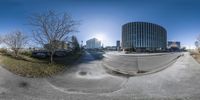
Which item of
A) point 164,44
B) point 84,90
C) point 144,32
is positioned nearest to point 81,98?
point 84,90

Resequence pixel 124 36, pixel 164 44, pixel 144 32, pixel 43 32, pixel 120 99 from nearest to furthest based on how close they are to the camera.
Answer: pixel 120 99 → pixel 43 32 → pixel 144 32 → pixel 124 36 → pixel 164 44

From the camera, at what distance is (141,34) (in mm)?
91438

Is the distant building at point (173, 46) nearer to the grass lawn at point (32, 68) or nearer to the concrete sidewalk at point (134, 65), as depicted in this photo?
the concrete sidewalk at point (134, 65)

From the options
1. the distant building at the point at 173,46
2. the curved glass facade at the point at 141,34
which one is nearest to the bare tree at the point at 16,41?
the curved glass facade at the point at 141,34

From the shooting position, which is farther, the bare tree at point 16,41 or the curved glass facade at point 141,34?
the curved glass facade at point 141,34

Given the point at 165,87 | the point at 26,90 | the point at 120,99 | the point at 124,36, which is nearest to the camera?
the point at 120,99

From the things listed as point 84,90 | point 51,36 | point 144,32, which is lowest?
point 84,90

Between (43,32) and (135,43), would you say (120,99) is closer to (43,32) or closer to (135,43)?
(43,32)

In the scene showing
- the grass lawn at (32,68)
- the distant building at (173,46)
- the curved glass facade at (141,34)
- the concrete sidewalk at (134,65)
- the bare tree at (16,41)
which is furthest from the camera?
the distant building at (173,46)

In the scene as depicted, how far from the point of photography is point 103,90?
802cm

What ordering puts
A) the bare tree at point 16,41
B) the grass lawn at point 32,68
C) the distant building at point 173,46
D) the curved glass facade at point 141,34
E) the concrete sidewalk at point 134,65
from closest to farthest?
1. the grass lawn at point 32,68
2. the concrete sidewalk at point 134,65
3. the bare tree at point 16,41
4. the curved glass facade at point 141,34
5. the distant building at point 173,46

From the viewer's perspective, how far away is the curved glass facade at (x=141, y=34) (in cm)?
8769

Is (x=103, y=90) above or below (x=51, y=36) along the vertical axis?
below

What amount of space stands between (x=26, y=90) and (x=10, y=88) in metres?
0.94
